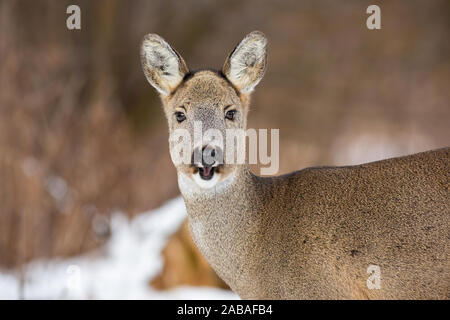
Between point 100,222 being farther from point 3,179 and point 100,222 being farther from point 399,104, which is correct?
point 399,104

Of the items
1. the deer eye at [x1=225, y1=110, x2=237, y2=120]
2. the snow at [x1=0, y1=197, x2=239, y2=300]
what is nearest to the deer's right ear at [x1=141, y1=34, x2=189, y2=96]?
the deer eye at [x1=225, y1=110, x2=237, y2=120]

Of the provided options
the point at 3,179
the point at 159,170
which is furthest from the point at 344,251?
the point at 159,170

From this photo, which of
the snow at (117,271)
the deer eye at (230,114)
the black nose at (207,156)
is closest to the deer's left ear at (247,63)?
the deer eye at (230,114)

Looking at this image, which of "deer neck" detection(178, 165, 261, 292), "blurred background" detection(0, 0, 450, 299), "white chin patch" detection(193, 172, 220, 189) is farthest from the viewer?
"blurred background" detection(0, 0, 450, 299)

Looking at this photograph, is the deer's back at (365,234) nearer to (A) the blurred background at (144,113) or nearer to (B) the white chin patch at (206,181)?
(B) the white chin patch at (206,181)

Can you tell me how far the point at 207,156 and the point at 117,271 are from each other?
5.70 metres

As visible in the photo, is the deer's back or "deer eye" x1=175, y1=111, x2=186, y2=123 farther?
"deer eye" x1=175, y1=111, x2=186, y2=123

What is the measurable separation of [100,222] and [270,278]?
6332mm

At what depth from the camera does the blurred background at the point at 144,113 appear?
29.1 ft

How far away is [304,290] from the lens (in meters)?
3.94

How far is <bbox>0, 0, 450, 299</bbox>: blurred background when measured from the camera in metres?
8.88

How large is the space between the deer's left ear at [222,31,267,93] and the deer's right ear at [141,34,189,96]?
1.10 feet

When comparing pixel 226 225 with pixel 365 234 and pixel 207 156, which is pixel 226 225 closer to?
pixel 207 156

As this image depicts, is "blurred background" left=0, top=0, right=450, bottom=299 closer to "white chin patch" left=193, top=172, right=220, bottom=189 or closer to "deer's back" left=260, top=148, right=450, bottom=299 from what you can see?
"deer's back" left=260, top=148, right=450, bottom=299
